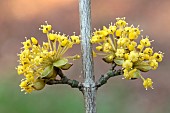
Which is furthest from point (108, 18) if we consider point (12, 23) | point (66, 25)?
point (12, 23)

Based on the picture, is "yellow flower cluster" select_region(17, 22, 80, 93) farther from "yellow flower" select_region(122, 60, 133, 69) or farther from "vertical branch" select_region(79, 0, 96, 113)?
"yellow flower" select_region(122, 60, 133, 69)

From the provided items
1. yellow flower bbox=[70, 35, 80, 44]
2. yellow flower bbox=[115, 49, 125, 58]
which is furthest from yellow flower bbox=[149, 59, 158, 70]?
yellow flower bbox=[70, 35, 80, 44]

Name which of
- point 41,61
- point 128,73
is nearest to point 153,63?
point 128,73

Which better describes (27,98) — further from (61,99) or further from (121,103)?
(121,103)

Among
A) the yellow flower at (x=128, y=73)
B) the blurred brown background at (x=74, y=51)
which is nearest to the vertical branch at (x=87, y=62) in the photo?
the yellow flower at (x=128, y=73)

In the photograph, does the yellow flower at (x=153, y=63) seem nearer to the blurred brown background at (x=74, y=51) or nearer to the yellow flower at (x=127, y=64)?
the yellow flower at (x=127, y=64)

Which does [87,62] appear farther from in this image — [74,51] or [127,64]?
[74,51]
